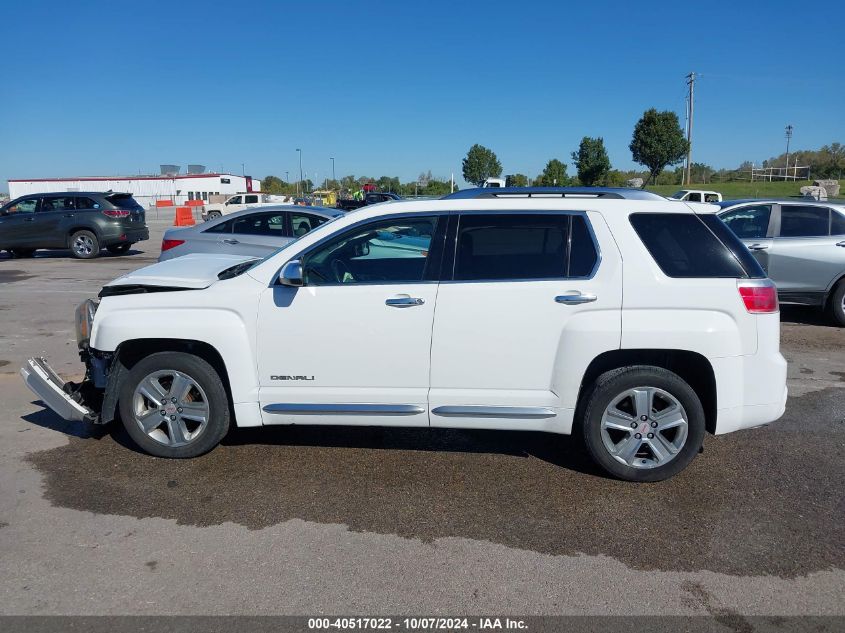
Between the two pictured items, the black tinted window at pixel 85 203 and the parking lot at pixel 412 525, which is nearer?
the parking lot at pixel 412 525

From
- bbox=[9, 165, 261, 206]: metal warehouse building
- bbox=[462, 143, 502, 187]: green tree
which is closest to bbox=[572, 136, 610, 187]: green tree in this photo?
bbox=[462, 143, 502, 187]: green tree

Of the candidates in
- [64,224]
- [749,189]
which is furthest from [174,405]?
[749,189]

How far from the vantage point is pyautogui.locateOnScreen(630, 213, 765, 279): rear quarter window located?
420cm

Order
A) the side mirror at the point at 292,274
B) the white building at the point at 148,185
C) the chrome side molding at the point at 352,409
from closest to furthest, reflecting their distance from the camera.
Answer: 1. the side mirror at the point at 292,274
2. the chrome side molding at the point at 352,409
3. the white building at the point at 148,185

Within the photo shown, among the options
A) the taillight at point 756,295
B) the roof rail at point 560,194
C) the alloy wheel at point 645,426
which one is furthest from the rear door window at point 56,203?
the taillight at point 756,295

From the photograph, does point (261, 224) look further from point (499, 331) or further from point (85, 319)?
point (499, 331)

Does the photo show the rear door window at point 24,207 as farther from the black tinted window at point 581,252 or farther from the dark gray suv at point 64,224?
the black tinted window at point 581,252

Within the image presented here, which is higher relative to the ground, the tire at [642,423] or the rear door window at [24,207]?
the rear door window at [24,207]

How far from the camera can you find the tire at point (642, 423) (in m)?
4.20

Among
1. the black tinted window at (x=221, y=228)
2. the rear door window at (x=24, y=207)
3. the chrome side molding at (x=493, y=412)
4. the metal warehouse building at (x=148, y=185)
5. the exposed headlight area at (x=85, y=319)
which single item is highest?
the metal warehouse building at (x=148, y=185)

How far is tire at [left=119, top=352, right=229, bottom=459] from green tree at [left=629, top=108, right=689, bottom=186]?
165 ft

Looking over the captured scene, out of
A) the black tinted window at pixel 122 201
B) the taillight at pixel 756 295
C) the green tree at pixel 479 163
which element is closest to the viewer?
the taillight at pixel 756 295

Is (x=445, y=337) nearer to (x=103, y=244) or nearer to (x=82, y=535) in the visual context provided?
(x=82, y=535)

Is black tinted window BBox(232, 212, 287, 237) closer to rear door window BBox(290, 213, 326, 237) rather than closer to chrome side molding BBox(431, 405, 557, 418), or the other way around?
rear door window BBox(290, 213, 326, 237)
